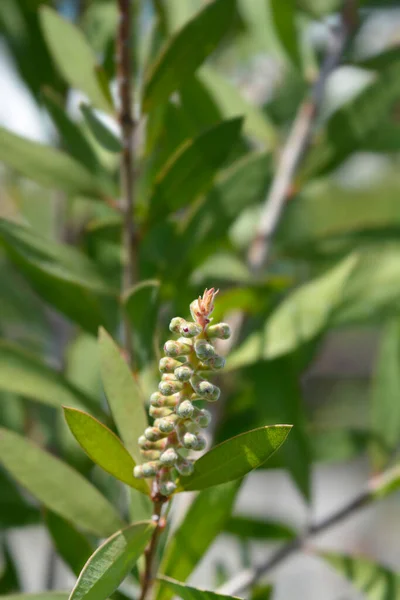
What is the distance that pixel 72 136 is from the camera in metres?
0.46

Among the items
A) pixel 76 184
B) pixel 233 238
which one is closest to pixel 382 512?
pixel 233 238

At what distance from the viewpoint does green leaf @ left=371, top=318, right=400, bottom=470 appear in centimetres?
56

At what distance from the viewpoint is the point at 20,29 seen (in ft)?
2.02

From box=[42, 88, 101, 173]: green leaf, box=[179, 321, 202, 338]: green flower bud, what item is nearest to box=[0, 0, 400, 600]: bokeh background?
box=[42, 88, 101, 173]: green leaf

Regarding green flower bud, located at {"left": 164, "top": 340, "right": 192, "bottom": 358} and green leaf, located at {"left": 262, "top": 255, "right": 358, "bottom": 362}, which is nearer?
green flower bud, located at {"left": 164, "top": 340, "right": 192, "bottom": 358}

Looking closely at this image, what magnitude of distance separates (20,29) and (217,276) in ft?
0.97

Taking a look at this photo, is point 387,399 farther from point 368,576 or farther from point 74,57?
point 74,57

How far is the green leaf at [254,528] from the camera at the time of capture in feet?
1.86

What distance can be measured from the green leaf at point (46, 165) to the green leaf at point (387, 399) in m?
0.27

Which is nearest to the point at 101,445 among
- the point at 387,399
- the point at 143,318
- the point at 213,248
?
the point at 143,318

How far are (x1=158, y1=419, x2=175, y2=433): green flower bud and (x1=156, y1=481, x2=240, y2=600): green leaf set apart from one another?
0.11 metres

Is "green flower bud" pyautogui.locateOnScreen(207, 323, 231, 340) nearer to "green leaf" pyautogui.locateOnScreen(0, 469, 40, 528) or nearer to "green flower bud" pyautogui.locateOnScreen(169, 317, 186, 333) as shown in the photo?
"green flower bud" pyautogui.locateOnScreen(169, 317, 186, 333)

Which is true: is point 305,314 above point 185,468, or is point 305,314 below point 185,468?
above

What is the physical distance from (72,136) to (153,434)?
0.83ft
